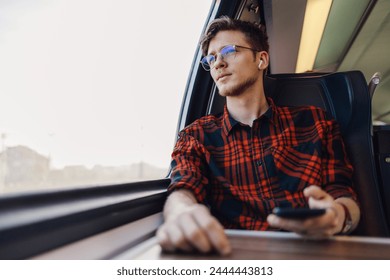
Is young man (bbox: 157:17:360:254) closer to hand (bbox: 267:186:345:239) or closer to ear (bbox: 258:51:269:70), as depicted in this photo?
ear (bbox: 258:51:269:70)

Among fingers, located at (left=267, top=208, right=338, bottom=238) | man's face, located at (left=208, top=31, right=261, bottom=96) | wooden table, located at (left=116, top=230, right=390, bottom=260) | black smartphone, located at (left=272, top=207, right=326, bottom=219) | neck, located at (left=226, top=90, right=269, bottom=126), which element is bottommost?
wooden table, located at (left=116, top=230, right=390, bottom=260)

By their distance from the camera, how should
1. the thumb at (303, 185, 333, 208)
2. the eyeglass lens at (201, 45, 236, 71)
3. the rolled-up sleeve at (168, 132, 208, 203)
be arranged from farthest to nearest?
the eyeglass lens at (201, 45, 236, 71)
the rolled-up sleeve at (168, 132, 208, 203)
the thumb at (303, 185, 333, 208)

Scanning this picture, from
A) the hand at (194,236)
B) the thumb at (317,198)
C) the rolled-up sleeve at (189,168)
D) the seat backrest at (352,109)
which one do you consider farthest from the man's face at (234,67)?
the hand at (194,236)

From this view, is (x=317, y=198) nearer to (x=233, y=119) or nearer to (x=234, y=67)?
(x=233, y=119)

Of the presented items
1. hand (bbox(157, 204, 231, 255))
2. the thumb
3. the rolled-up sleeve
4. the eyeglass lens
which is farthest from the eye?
hand (bbox(157, 204, 231, 255))

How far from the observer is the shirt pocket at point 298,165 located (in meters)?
0.88

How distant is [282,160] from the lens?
92cm

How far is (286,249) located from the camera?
1.42ft

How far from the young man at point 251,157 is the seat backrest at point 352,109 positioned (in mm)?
61

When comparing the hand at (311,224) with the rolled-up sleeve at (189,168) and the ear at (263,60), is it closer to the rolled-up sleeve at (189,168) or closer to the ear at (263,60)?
the rolled-up sleeve at (189,168)

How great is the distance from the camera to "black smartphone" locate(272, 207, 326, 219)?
45 cm

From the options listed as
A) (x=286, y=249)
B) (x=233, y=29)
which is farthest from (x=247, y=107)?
(x=286, y=249)

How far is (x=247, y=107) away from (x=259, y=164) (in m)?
0.26

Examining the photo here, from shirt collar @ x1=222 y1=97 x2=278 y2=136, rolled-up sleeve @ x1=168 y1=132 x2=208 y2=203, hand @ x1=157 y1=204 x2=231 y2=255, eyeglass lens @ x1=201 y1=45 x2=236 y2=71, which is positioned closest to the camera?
hand @ x1=157 y1=204 x2=231 y2=255
